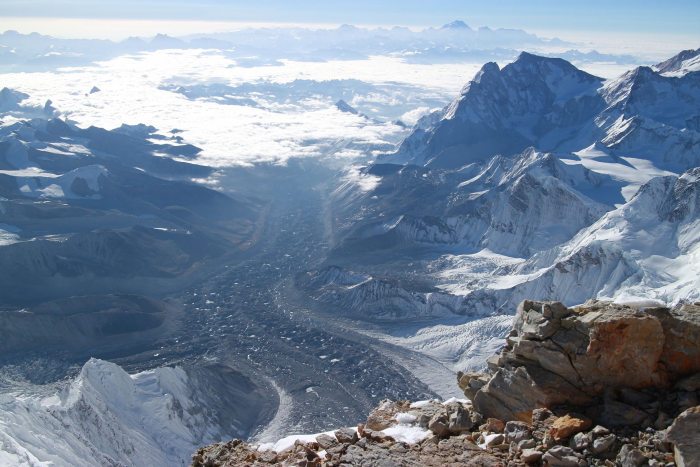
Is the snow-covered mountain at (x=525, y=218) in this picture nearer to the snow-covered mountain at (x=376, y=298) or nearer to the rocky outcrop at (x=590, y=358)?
the snow-covered mountain at (x=376, y=298)

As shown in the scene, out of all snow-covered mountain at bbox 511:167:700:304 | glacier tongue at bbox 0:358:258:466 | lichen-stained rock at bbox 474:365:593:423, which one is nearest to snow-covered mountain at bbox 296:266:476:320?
snow-covered mountain at bbox 511:167:700:304

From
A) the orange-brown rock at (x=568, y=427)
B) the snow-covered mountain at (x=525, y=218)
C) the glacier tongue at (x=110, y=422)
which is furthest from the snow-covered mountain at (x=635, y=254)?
the orange-brown rock at (x=568, y=427)

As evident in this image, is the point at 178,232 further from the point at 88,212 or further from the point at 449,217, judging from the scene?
the point at 449,217

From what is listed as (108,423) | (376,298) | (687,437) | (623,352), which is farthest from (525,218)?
(687,437)

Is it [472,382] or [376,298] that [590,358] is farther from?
[376,298]

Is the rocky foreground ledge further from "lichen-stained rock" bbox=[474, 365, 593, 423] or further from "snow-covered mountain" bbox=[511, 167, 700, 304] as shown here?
"snow-covered mountain" bbox=[511, 167, 700, 304]
